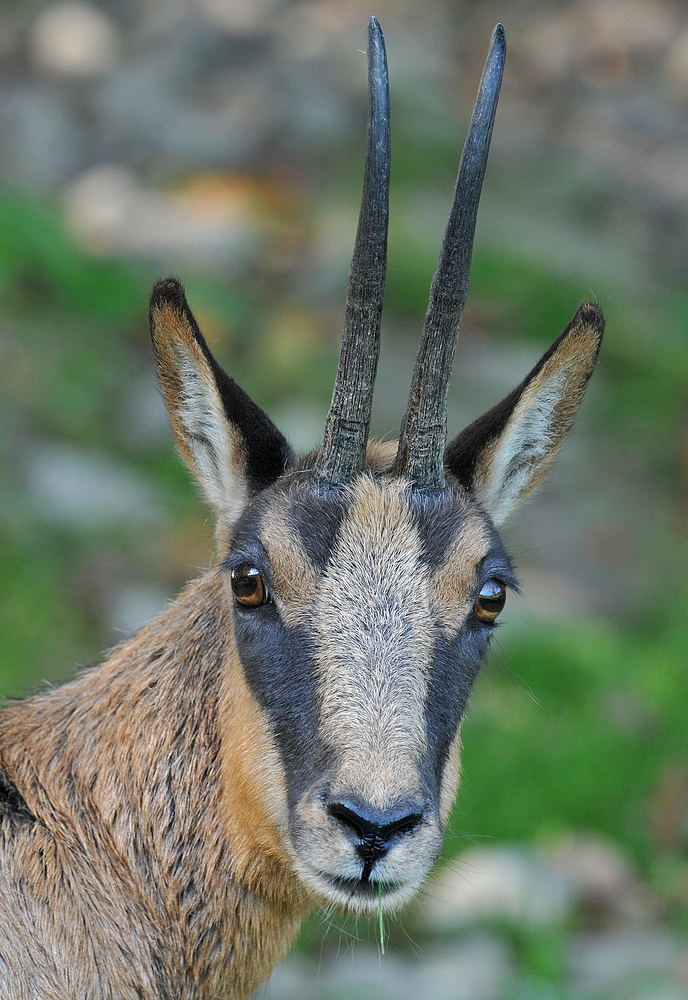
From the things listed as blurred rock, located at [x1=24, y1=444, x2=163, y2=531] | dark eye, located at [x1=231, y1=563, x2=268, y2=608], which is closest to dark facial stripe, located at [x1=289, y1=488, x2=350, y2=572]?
dark eye, located at [x1=231, y1=563, x2=268, y2=608]

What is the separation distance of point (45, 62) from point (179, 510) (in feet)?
40.9

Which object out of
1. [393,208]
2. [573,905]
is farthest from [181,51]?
[573,905]

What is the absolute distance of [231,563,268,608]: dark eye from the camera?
5438mm

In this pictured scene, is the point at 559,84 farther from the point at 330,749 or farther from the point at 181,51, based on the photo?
the point at 330,749

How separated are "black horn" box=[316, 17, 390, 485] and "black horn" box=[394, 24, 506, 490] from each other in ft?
0.74

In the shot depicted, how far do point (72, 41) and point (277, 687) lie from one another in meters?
19.7

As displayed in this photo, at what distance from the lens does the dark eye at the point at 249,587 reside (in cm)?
544

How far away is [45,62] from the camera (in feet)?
71.2

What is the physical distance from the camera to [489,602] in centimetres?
562

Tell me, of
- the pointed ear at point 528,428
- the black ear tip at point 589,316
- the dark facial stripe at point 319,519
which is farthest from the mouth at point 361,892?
the black ear tip at point 589,316

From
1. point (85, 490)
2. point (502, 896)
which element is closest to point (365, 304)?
point (502, 896)

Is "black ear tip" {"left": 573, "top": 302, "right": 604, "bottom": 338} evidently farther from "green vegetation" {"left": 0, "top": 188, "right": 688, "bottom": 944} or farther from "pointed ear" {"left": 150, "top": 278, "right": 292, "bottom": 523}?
"green vegetation" {"left": 0, "top": 188, "right": 688, "bottom": 944}

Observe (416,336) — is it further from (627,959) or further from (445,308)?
(445,308)

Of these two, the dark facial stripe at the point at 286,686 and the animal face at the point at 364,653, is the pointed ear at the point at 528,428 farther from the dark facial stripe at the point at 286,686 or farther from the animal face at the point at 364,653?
the dark facial stripe at the point at 286,686
